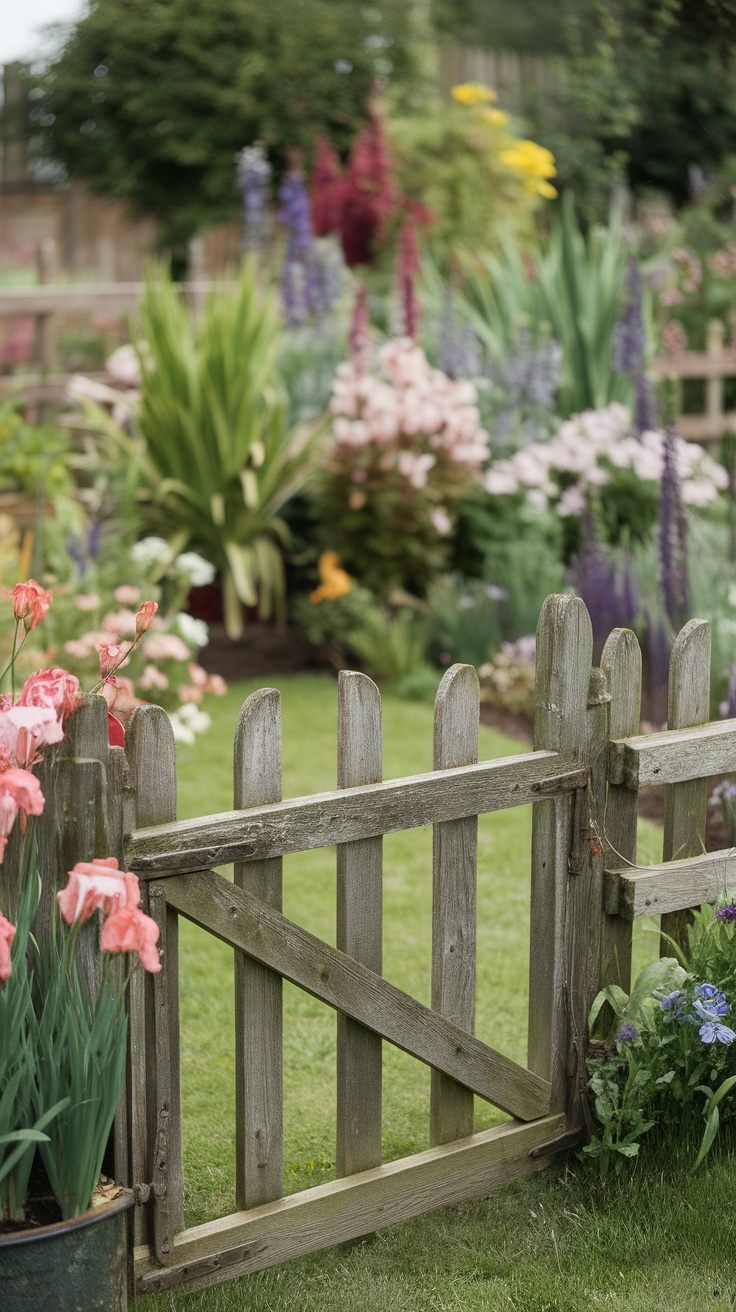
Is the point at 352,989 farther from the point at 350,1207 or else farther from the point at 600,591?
the point at 600,591

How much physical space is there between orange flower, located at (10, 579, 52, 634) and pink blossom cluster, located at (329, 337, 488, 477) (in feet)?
13.6

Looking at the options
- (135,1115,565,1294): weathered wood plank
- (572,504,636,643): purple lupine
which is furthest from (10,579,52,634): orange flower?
(572,504,636,643): purple lupine

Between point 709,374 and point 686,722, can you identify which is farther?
point 709,374

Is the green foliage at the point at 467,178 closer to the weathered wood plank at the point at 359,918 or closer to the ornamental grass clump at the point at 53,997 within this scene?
the weathered wood plank at the point at 359,918

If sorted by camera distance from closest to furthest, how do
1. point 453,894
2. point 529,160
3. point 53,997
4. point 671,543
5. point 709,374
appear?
point 53,997, point 453,894, point 671,543, point 709,374, point 529,160

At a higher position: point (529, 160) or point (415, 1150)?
point (529, 160)

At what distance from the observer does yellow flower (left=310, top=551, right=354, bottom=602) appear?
6031mm

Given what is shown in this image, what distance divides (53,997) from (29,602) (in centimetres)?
53

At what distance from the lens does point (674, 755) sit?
2361 millimetres

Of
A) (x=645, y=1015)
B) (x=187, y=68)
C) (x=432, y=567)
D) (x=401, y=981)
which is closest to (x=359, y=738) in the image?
(x=645, y=1015)

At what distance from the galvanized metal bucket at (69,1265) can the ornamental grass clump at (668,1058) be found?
880 mm

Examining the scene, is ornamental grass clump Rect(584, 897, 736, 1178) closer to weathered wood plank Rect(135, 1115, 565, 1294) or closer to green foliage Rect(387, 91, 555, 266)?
weathered wood plank Rect(135, 1115, 565, 1294)

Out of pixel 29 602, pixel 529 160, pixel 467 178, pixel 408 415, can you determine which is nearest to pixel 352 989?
pixel 29 602

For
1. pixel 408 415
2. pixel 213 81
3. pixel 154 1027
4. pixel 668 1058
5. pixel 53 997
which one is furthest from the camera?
pixel 213 81
